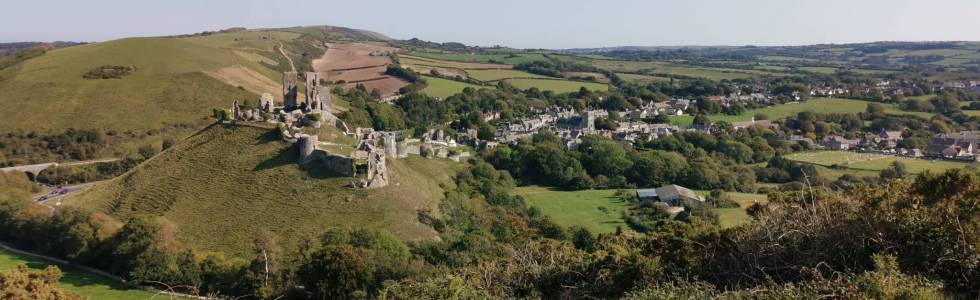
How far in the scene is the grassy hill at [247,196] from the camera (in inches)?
1380

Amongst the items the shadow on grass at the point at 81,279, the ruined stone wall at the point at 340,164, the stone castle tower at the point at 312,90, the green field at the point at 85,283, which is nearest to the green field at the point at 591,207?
the ruined stone wall at the point at 340,164

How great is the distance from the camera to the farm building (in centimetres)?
5394

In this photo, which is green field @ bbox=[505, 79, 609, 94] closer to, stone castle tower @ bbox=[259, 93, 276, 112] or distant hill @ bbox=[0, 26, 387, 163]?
distant hill @ bbox=[0, 26, 387, 163]

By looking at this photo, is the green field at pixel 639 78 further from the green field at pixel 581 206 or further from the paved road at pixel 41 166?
the paved road at pixel 41 166

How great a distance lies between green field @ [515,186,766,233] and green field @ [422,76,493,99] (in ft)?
230

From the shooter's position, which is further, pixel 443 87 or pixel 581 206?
pixel 443 87

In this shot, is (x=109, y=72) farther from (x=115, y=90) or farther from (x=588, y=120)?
(x=588, y=120)

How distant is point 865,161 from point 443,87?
282 ft

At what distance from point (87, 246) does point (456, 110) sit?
282 ft

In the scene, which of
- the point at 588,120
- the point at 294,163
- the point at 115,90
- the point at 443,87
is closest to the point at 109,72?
the point at 115,90

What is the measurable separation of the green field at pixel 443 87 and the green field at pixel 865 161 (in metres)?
70.7

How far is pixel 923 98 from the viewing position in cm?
13162

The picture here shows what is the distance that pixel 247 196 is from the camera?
3741 centimetres

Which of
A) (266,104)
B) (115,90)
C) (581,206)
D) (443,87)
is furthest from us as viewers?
(443,87)
